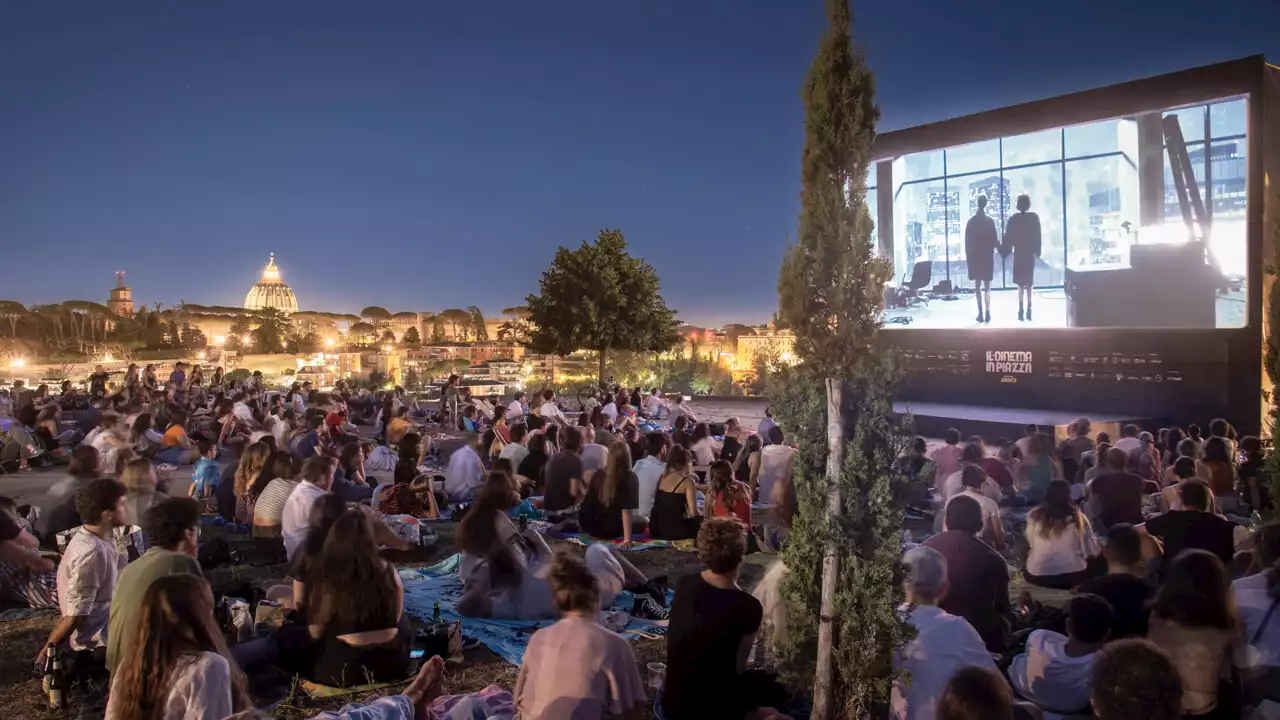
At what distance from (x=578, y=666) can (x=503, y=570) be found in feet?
8.83

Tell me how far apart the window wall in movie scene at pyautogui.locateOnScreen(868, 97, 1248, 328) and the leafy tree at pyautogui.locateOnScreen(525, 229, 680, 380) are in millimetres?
11256

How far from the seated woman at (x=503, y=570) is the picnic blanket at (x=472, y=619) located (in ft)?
0.29

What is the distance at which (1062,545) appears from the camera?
253 inches

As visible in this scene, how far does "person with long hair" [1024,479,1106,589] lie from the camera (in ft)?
21.0

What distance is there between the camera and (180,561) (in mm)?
4098

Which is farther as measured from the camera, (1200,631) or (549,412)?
(549,412)

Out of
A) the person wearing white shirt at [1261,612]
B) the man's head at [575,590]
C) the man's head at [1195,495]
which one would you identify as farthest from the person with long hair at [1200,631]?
the man's head at [575,590]

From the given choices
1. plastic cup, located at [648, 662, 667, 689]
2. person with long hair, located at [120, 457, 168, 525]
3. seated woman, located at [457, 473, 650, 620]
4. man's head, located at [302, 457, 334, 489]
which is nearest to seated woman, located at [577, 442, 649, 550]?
seated woman, located at [457, 473, 650, 620]

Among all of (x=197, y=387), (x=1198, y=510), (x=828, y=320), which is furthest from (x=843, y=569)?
(x=197, y=387)

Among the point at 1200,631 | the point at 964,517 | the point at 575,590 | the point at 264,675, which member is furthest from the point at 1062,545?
the point at 264,675

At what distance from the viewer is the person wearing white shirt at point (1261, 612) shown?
3951 mm

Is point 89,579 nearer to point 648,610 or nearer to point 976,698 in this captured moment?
point 648,610

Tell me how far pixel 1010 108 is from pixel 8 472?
60.4 ft

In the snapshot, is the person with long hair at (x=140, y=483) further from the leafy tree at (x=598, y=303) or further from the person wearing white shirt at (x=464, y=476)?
the leafy tree at (x=598, y=303)
